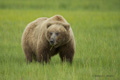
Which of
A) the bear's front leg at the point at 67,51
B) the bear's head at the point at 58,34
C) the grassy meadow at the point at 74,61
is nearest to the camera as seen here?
the grassy meadow at the point at 74,61

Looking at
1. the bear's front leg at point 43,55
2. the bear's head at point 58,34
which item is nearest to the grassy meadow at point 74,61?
the bear's front leg at point 43,55

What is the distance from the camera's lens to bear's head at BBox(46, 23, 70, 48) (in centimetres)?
557

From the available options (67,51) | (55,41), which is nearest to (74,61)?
(67,51)

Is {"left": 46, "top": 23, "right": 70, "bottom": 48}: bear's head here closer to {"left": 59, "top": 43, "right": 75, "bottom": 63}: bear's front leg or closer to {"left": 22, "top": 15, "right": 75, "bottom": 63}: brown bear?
{"left": 22, "top": 15, "right": 75, "bottom": 63}: brown bear

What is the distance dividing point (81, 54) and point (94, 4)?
15279 mm

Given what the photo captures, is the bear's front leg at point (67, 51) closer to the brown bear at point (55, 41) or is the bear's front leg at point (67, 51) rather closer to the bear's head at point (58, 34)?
the brown bear at point (55, 41)

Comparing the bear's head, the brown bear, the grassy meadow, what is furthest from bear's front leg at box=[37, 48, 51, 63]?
the bear's head

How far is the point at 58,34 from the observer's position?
5.61m

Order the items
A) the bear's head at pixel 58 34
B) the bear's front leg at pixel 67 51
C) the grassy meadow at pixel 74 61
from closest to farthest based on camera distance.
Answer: the grassy meadow at pixel 74 61
the bear's head at pixel 58 34
the bear's front leg at pixel 67 51

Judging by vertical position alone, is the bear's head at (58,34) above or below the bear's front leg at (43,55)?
above

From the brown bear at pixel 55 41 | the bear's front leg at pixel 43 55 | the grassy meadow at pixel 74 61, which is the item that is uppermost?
the brown bear at pixel 55 41

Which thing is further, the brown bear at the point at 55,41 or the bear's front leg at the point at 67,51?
Answer: the bear's front leg at the point at 67,51

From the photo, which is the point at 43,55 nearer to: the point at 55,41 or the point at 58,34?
the point at 55,41

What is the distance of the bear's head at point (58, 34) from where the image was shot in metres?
5.57
